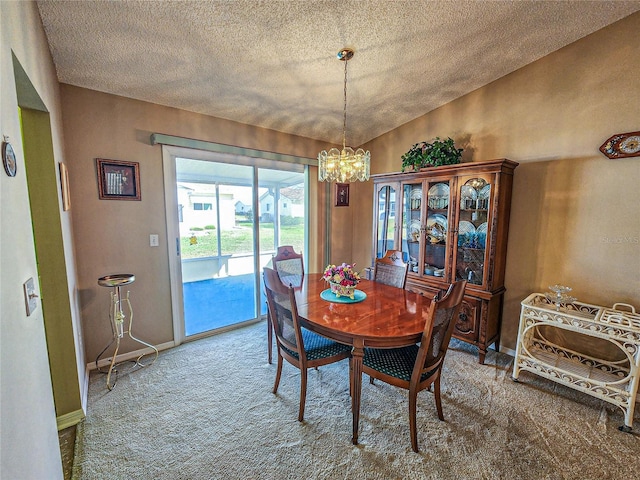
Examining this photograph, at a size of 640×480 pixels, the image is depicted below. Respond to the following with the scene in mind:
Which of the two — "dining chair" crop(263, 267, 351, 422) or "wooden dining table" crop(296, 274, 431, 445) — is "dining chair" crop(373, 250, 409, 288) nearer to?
"wooden dining table" crop(296, 274, 431, 445)

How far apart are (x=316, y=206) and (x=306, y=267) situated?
0.89 meters

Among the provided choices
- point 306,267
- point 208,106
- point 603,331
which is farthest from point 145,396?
point 603,331

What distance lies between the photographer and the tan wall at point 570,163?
217cm

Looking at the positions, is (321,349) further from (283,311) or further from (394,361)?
(394,361)

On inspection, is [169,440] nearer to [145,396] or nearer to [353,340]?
[145,396]

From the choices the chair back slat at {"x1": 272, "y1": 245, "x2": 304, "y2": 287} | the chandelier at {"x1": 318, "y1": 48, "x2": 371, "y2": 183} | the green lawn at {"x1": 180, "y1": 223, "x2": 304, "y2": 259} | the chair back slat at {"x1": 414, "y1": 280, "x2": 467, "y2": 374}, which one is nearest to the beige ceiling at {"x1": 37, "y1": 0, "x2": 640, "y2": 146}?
the chandelier at {"x1": 318, "y1": 48, "x2": 371, "y2": 183}

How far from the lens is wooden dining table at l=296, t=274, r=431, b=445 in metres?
1.66

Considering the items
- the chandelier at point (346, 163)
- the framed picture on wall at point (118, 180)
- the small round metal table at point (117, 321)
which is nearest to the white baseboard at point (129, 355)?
the small round metal table at point (117, 321)

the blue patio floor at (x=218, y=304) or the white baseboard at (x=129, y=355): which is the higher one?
the blue patio floor at (x=218, y=304)

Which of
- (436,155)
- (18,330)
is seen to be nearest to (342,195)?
(436,155)

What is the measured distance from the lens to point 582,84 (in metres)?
2.32

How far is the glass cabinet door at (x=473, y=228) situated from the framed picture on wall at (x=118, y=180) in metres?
3.13

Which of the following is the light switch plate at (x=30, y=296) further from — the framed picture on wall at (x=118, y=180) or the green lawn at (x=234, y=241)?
the green lawn at (x=234, y=241)

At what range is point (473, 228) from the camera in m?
2.82
